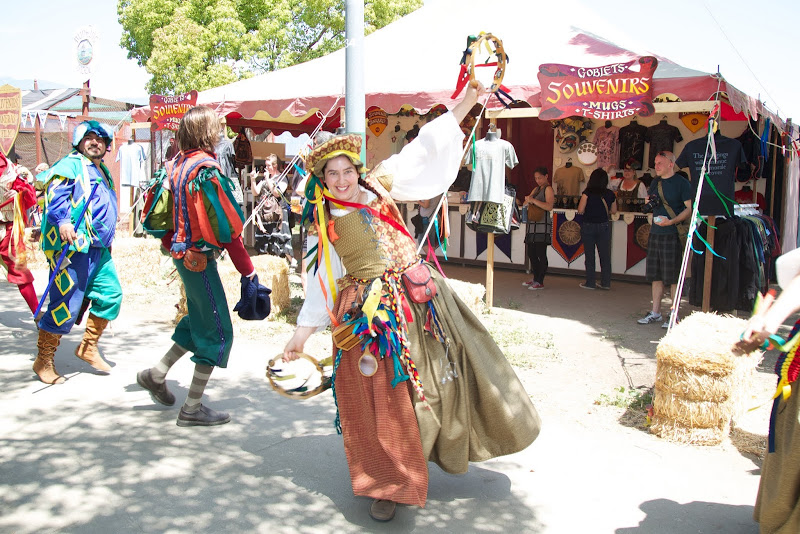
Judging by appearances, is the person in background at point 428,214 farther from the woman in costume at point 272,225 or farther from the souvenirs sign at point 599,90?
the souvenirs sign at point 599,90

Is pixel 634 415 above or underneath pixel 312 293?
underneath

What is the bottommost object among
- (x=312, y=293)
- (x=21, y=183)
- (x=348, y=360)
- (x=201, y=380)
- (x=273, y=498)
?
(x=273, y=498)

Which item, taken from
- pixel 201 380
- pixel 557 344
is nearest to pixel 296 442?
pixel 201 380

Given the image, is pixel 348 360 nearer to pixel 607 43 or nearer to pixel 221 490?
pixel 221 490

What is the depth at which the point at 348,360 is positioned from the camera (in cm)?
310

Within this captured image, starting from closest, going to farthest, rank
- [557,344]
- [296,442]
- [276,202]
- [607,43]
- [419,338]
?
1. [419,338]
2. [296,442]
3. [557,344]
4. [607,43]
5. [276,202]

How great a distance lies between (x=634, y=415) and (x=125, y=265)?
6916mm

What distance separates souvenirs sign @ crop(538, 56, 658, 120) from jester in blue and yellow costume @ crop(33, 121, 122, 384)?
4235 mm

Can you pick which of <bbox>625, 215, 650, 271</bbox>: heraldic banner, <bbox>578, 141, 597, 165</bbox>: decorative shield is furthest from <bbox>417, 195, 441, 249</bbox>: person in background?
<bbox>625, 215, 650, 271</bbox>: heraldic banner

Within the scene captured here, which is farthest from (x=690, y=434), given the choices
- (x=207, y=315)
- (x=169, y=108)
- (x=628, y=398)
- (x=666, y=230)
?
(x=169, y=108)

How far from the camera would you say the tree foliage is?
67.9 feet

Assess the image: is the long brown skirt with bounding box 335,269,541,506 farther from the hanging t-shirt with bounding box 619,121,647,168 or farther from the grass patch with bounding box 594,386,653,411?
the hanging t-shirt with bounding box 619,121,647,168

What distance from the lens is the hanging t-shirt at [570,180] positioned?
1062cm

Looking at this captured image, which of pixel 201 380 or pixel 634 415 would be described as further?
pixel 634 415
